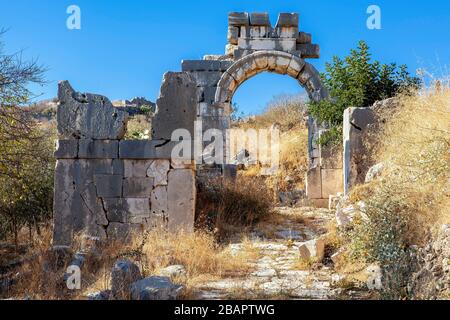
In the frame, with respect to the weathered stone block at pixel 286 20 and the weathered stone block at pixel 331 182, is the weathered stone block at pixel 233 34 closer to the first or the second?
the weathered stone block at pixel 286 20

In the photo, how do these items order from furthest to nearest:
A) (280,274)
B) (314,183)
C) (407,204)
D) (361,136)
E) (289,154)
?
(289,154)
(314,183)
(361,136)
(280,274)
(407,204)

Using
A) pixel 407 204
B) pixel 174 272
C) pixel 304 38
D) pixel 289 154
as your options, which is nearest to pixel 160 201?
pixel 174 272

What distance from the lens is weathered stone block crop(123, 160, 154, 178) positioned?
714 cm

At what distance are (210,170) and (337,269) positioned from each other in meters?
6.15

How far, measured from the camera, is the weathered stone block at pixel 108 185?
714 cm

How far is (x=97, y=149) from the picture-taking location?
7.18 m

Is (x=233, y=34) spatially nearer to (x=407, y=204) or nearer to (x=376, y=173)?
(x=376, y=173)

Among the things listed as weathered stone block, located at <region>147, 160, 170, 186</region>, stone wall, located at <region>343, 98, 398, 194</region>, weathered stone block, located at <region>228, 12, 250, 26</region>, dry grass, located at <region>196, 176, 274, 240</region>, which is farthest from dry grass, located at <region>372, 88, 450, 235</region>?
weathered stone block, located at <region>228, 12, 250, 26</region>

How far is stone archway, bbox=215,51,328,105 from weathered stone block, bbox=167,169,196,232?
207 inches

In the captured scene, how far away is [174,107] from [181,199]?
54.7 inches

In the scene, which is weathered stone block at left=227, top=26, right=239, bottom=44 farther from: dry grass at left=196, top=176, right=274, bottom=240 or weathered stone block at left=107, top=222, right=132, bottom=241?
weathered stone block at left=107, top=222, right=132, bottom=241

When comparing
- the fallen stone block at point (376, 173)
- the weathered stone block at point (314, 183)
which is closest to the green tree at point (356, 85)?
the weathered stone block at point (314, 183)

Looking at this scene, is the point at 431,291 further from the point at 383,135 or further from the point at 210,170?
the point at 210,170

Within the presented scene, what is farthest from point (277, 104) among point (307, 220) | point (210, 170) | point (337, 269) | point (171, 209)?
point (337, 269)
